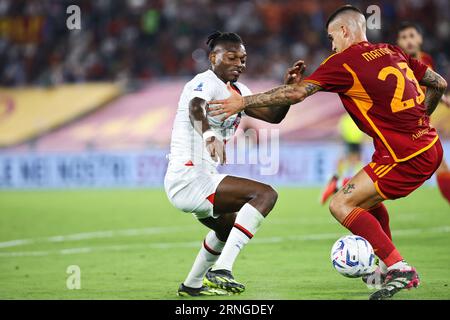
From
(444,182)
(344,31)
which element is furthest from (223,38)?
(444,182)

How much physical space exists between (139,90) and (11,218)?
11745 mm

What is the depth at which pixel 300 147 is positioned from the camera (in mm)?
21422

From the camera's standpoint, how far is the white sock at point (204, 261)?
7555mm

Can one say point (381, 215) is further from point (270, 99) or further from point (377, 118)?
point (270, 99)

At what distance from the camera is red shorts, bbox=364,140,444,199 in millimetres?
7070

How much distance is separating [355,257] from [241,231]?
3.11 ft

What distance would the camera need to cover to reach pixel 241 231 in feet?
23.9

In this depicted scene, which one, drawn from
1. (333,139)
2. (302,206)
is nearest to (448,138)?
(333,139)

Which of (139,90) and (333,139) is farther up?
(139,90)

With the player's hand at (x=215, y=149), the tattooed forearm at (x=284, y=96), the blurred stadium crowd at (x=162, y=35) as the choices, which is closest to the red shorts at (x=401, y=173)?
the tattooed forearm at (x=284, y=96)

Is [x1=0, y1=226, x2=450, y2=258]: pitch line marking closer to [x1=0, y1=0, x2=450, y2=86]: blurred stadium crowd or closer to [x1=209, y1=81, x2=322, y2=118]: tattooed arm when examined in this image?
[x1=209, y1=81, x2=322, y2=118]: tattooed arm
